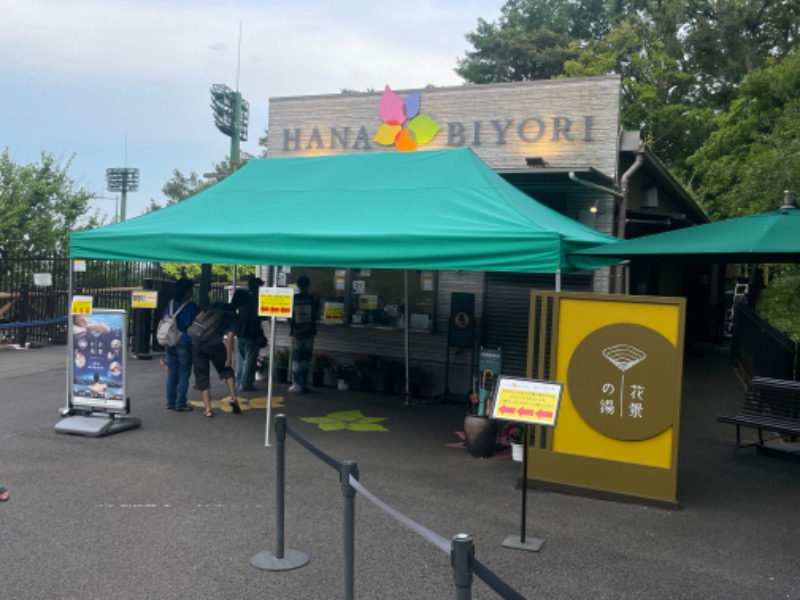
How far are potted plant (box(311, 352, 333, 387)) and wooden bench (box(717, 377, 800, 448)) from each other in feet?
19.1

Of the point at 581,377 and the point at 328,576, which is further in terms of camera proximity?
the point at 581,377

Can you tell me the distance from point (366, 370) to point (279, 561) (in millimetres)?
6536

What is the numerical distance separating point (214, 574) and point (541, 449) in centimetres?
304

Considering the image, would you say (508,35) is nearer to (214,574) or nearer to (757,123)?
(757,123)

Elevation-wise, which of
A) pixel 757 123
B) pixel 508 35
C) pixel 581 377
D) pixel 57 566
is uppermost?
pixel 508 35

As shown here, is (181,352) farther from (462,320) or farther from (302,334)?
(462,320)

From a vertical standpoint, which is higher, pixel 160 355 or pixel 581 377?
pixel 581 377

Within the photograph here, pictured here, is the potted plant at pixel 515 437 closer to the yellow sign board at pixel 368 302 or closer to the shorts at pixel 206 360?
the shorts at pixel 206 360

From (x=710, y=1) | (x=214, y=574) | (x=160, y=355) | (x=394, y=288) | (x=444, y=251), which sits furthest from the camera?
(x=710, y=1)

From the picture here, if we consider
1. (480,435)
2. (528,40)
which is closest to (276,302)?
(480,435)

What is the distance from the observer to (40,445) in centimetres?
750

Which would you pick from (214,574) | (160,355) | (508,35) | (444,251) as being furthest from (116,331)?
(508,35)

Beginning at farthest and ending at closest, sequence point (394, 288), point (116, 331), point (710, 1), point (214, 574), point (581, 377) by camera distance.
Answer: point (710, 1) → point (394, 288) → point (116, 331) → point (581, 377) → point (214, 574)

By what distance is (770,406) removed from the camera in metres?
7.76
